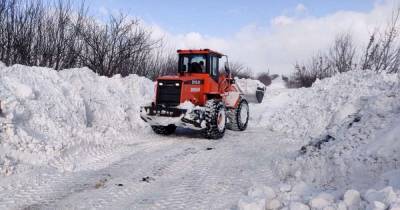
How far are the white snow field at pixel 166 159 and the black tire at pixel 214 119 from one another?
9.6 inches

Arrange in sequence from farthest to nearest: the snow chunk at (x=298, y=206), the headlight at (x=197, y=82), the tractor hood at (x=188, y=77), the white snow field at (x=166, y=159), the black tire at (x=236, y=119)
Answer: the black tire at (x=236, y=119) < the headlight at (x=197, y=82) < the tractor hood at (x=188, y=77) < the white snow field at (x=166, y=159) < the snow chunk at (x=298, y=206)

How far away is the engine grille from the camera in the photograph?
1155 cm

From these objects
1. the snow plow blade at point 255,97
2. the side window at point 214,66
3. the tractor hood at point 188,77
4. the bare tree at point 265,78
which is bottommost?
the snow plow blade at point 255,97

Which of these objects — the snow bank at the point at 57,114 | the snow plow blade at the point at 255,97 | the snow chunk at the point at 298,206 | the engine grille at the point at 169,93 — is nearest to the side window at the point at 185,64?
the engine grille at the point at 169,93

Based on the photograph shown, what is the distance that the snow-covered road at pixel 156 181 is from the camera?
599 centimetres

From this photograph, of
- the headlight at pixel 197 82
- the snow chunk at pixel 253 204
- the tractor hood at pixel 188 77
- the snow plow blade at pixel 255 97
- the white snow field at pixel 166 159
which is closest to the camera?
the snow chunk at pixel 253 204

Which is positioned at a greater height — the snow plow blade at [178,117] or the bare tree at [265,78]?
the bare tree at [265,78]

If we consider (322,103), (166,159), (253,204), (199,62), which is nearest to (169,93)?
(199,62)

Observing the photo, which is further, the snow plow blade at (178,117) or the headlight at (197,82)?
the headlight at (197,82)

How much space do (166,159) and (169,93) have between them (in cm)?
321

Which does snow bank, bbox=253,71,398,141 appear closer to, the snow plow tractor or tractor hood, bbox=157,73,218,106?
the snow plow tractor

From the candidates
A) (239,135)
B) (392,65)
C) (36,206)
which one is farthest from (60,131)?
(392,65)

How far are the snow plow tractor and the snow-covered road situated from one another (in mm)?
1010

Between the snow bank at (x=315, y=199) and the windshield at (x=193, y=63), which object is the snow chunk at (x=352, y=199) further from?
the windshield at (x=193, y=63)
